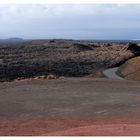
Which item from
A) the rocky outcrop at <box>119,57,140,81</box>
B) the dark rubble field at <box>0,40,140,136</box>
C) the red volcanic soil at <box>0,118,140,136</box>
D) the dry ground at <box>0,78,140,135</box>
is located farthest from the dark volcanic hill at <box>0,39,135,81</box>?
the red volcanic soil at <box>0,118,140,136</box>

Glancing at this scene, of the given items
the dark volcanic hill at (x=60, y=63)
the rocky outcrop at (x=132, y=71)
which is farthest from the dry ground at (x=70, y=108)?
the dark volcanic hill at (x=60, y=63)

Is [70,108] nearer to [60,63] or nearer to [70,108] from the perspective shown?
[70,108]

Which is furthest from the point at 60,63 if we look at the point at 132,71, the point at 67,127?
the point at 67,127

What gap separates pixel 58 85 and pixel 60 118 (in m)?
4.05

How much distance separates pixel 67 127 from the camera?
9.36 m

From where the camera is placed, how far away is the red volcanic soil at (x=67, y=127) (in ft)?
26.3

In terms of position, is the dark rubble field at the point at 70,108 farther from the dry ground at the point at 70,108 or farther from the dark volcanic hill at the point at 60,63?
the dark volcanic hill at the point at 60,63

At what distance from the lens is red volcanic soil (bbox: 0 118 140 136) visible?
8023mm

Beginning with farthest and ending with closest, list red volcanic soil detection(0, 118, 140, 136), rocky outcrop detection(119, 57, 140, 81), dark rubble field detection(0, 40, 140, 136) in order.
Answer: rocky outcrop detection(119, 57, 140, 81)
dark rubble field detection(0, 40, 140, 136)
red volcanic soil detection(0, 118, 140, 136)

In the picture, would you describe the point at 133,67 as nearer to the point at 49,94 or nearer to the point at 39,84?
the point at 39,84

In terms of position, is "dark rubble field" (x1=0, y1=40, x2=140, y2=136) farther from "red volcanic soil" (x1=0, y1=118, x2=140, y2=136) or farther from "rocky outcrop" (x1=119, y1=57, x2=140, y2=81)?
"rocky outcrop" (x1=119, y1=57, x2=140, y2=81)

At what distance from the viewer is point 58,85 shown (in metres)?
14.3

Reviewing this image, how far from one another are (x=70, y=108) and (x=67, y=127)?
1.98m

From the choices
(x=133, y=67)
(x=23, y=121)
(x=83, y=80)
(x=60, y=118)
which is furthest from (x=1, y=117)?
(x=133, y=67)
